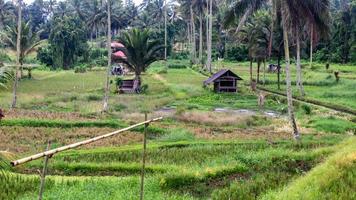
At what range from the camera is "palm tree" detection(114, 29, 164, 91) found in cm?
3578

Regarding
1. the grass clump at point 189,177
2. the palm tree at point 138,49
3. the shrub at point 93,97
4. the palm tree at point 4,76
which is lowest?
the grass clump at point 189,177

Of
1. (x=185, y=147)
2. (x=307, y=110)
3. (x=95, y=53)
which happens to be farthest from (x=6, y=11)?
(x=185, y=147)

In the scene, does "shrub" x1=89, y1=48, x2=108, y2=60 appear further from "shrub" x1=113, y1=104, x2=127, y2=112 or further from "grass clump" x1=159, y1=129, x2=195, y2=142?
"grass clump" x1=159, y1=129, x2=195, y2=142

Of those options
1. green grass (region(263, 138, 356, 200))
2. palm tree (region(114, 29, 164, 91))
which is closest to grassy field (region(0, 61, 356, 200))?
green grass (region(263, 138, 356, 200))

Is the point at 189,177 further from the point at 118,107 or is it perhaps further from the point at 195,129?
the point at 118,107

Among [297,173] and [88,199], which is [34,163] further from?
[297,173]

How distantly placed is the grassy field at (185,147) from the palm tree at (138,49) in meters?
2.67

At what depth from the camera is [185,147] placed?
18188mm

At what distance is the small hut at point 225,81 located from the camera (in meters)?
39.1

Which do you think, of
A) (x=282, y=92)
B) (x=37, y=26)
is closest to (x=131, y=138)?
(x=282, y=92)

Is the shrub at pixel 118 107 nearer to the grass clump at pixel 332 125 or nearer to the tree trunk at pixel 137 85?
the tree trunk at pixel 137 85

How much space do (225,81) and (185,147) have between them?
72.7ft

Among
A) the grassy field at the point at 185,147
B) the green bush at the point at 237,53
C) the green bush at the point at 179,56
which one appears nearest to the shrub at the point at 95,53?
the green bush at the point at 179,56

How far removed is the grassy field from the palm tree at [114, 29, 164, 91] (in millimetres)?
2669
